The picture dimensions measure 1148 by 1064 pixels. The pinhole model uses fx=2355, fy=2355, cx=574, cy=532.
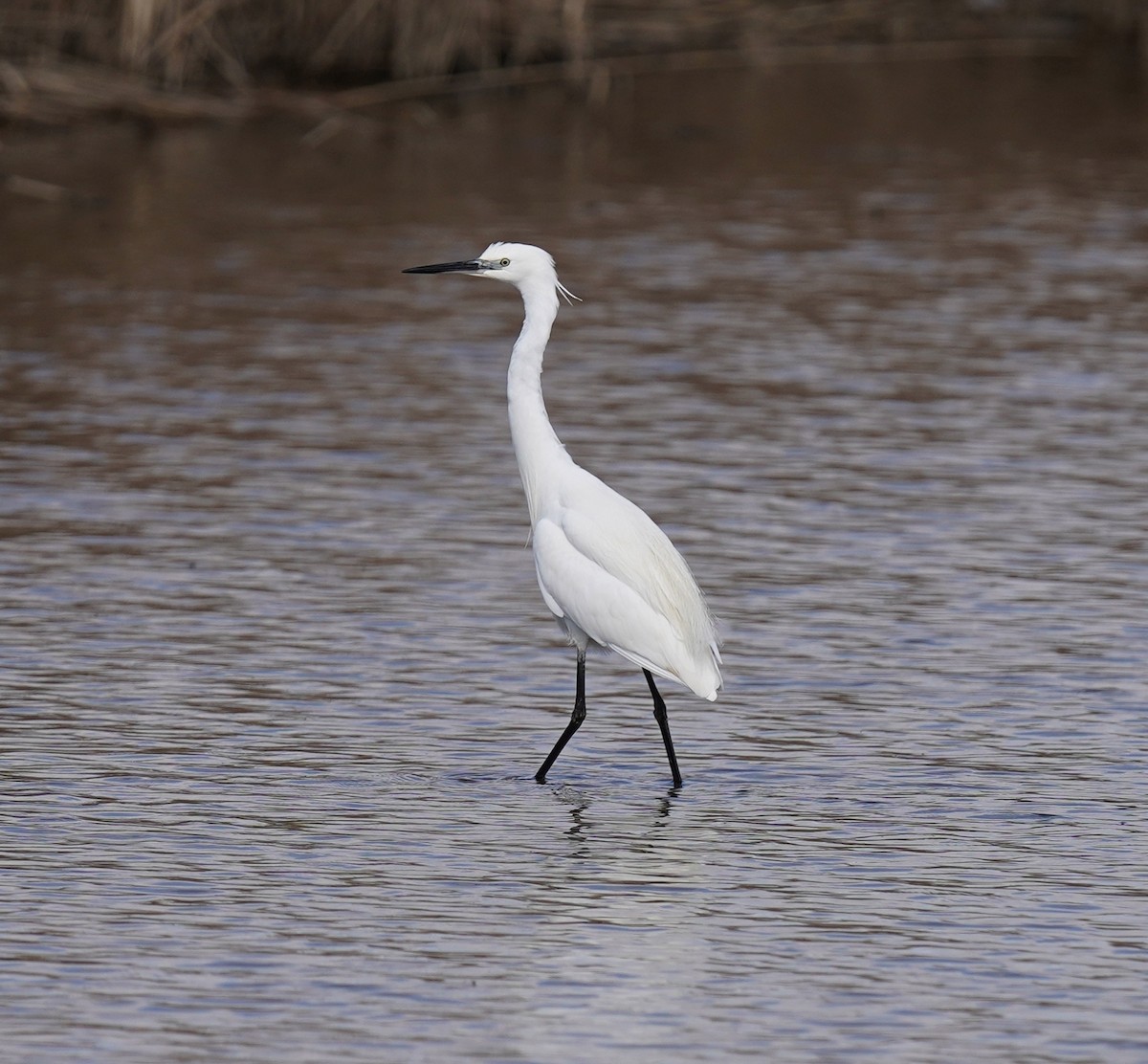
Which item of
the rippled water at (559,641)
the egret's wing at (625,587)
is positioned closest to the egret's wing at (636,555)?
the egret's wing at (625,587)

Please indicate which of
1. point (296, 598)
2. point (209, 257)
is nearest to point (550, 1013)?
point (296, 598)

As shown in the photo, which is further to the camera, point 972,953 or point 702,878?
point 702,878

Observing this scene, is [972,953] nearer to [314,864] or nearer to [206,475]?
[314,864]

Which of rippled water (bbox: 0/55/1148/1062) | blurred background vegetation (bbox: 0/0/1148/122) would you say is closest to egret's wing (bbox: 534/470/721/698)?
rippled water (bbox: 0/55/1148/1062)

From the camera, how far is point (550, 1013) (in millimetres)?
4902

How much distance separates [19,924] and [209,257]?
10072 mm

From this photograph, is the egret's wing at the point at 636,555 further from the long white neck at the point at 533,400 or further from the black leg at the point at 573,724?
the black leg at the point at 573,724

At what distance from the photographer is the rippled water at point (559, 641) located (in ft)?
16.8

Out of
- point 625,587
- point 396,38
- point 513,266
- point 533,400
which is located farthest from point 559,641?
point 396,38

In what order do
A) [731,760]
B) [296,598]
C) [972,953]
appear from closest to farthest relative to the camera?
[972,953] < [731,760] < [296,598]

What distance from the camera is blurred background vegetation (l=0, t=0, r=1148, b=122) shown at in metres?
19.1

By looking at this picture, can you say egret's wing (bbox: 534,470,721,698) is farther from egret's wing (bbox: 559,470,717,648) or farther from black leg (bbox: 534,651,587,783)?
black leg (bbox: 534,651,587,783)

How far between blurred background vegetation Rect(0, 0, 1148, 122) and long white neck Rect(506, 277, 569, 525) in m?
12.4

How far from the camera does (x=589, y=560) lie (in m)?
6.77
